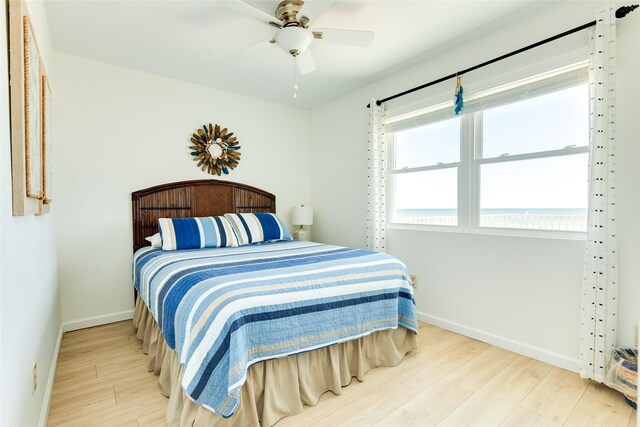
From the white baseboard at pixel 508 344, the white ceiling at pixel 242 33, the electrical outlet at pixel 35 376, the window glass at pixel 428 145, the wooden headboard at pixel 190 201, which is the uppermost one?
the white ceiling at pixel 242 33

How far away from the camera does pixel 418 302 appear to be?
3092 mm

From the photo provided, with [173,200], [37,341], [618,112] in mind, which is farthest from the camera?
[173,200]

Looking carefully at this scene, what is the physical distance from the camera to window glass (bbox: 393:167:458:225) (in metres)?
2.88

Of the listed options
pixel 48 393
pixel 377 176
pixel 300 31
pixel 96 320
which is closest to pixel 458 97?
pixel 377 176

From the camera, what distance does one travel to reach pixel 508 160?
2.48 m

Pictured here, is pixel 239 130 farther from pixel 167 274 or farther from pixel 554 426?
pixel 554 426

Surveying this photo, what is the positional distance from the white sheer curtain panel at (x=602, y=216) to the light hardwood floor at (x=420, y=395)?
0.27 metres

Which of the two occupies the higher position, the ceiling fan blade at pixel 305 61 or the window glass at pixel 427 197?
the ceiling fan blade at pixel 305 61

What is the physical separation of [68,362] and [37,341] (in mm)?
925

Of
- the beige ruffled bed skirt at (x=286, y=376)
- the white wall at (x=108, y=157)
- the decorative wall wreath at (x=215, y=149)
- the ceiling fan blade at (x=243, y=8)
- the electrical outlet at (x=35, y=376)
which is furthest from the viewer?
the decorative wall wreath at (x=215, y=149)

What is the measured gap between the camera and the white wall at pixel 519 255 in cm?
187

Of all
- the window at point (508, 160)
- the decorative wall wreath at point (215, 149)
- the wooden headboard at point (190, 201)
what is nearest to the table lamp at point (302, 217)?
the wooden headboard at point (190, 201)

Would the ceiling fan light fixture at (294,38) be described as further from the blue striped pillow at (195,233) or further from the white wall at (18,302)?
the blue striped pillow at (195,233)

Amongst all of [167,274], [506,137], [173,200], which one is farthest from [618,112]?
[173,200]
